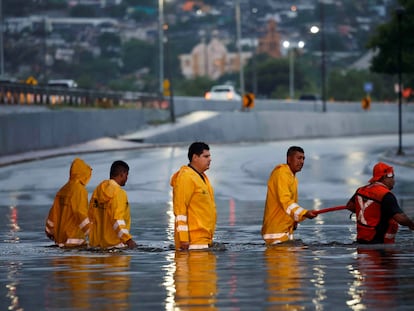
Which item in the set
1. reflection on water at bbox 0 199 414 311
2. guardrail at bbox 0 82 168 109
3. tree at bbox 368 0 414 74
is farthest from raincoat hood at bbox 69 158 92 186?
guardrail at bbox 0 82 168 109

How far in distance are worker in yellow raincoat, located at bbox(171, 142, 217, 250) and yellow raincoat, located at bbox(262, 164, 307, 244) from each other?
126cm

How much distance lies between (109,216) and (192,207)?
164cm

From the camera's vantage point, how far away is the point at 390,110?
110000 millimetres

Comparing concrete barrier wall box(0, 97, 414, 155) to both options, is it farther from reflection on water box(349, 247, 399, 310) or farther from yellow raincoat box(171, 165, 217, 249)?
reflection on water box(349, 247, 399, 310)

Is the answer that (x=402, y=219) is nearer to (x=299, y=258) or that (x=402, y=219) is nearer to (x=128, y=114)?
(x=299, y=258)

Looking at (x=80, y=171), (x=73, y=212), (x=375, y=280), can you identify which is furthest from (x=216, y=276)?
(x=80, y=171)

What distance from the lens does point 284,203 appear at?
19.1 meters

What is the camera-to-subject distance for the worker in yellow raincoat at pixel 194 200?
17.7 meters

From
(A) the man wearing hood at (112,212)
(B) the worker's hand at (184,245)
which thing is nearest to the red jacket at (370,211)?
(B) the worker's hand at (184,245)

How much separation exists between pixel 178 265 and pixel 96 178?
1054 inches

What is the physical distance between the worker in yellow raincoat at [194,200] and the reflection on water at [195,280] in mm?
229

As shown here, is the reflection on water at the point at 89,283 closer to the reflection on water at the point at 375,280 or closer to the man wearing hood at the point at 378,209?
the reflection on water at the point at 375,280

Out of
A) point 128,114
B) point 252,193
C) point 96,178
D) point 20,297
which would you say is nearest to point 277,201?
point 20,297

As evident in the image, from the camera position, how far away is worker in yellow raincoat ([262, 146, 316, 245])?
1903cm
